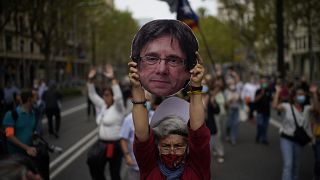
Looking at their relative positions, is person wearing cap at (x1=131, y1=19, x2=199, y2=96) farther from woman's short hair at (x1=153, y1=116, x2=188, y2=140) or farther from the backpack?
the backpack

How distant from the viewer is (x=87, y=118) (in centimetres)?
1691

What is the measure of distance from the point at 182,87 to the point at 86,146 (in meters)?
8.15

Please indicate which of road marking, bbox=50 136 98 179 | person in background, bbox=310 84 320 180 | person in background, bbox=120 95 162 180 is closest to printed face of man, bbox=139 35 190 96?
person in background, bbox=120 95 162 180

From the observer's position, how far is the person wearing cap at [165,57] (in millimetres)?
2607

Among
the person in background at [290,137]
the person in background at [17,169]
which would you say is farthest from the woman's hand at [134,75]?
the person in background at [290,137]

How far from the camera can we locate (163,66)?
8.50ft

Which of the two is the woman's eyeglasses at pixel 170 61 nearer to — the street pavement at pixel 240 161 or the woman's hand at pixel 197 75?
the woman's hand at pixel 197 75

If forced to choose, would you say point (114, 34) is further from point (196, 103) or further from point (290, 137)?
point (196, 103)

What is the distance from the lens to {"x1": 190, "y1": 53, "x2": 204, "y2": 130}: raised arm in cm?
249

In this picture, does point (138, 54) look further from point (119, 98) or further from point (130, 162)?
point (119, 98)

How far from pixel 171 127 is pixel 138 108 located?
24 cm

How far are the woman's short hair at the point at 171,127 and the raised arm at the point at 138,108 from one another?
0.39 feet

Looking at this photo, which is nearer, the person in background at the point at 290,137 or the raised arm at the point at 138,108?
the raised arm at the point at 138,108

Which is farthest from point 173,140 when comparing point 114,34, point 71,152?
point 114,34
